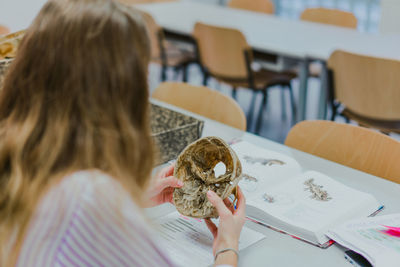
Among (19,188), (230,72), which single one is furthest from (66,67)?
(230,72)

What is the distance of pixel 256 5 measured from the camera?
445 cm

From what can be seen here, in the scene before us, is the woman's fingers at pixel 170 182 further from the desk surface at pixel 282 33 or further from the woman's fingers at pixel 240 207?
the desk surface at pixel 282 33

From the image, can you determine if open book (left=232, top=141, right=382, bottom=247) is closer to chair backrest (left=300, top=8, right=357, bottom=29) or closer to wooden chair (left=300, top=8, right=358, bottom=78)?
wooden chair (left=300, top=8, right=358, bottom=78)

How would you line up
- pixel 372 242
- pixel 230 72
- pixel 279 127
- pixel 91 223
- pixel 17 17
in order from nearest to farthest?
1. pixel 91 223
2. pixel 372 242
3. pixel 17 17
4. pixel 230 72
5. pixel 279 127

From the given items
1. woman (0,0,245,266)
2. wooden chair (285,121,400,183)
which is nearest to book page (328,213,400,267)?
wooden chair (285,121,400,183)

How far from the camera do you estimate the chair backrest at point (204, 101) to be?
197 cm

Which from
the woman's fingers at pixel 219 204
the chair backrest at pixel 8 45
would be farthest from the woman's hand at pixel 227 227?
the chair backrest at pixel 8 45

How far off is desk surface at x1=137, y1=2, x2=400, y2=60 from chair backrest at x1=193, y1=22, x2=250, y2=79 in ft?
0.36

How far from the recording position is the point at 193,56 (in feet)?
13.1

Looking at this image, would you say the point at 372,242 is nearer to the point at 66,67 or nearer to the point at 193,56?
the point at 66,67

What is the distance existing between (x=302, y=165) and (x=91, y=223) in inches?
39.1

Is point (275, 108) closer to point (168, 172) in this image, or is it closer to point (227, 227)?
point (168, 172)

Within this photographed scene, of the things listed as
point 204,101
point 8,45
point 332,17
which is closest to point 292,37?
point 332,17

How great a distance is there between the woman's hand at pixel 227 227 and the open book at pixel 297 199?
172mm
